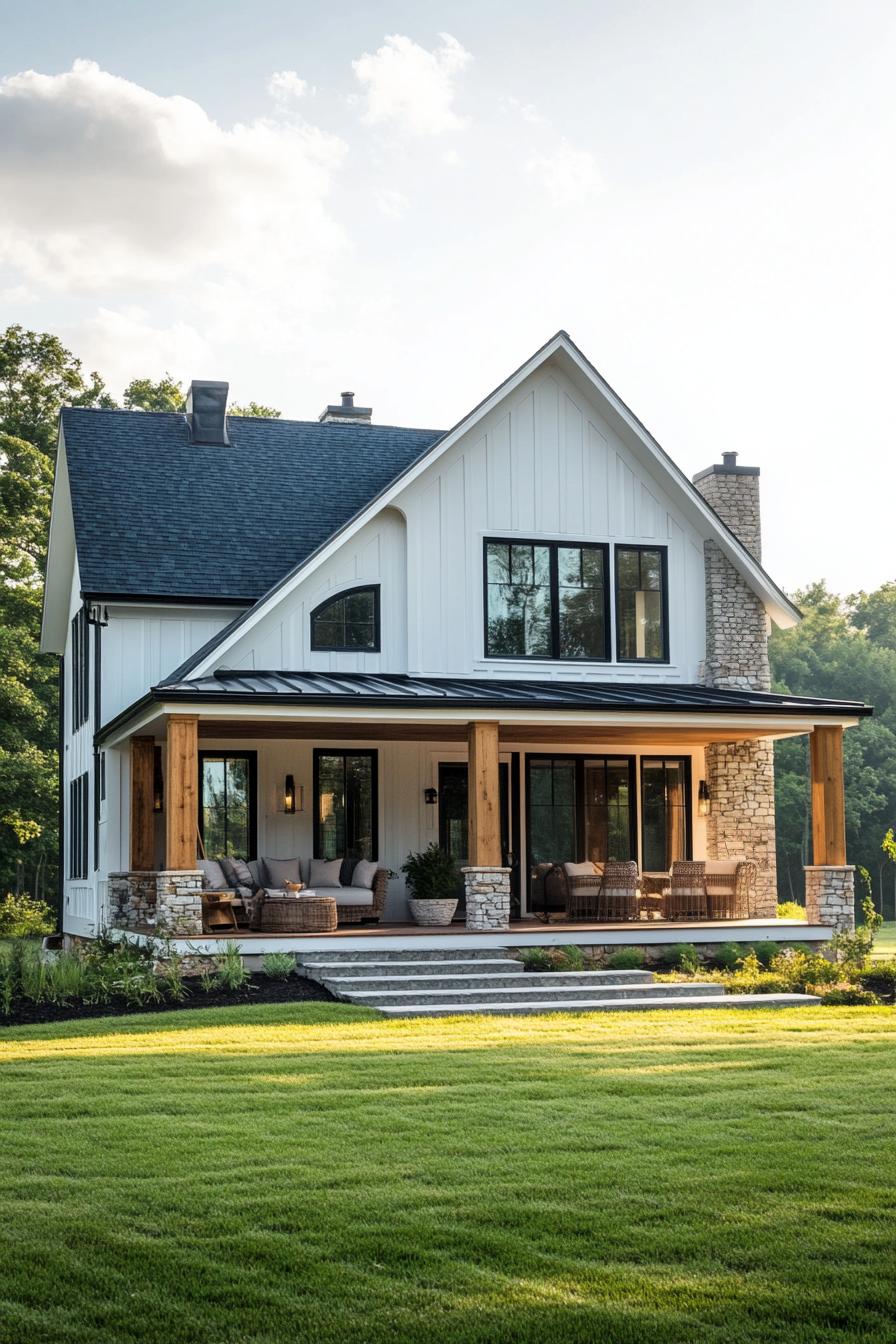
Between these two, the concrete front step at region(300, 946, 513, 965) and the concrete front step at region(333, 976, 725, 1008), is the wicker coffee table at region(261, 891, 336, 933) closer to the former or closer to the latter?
the concrete front step at region(300, 946, 513, 965)

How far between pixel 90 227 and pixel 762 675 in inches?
482

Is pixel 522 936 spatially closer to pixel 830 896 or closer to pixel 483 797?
pixel 483 797

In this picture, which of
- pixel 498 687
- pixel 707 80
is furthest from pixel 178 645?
pixel 707 80

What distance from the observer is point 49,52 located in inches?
641

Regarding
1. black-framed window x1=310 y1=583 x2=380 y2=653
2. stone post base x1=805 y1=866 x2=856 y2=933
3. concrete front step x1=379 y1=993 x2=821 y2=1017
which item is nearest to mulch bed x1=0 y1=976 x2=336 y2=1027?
concrete front step x1=379 y1=993 x2=821 y2=1017

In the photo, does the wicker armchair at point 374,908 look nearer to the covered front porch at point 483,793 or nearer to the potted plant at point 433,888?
the covered front porch at point 483,793

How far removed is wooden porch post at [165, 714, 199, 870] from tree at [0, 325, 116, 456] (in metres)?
23.8

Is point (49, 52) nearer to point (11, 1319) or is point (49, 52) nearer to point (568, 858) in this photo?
point (568, 858)

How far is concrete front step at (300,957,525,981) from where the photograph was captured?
1482 centimetres

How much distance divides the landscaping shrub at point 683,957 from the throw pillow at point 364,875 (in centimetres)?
423

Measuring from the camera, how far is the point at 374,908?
18.9 m

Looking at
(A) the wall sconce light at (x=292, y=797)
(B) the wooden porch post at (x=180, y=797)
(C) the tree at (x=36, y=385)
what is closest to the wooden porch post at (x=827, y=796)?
(A) the wall sconce light at (x=292, y=797)

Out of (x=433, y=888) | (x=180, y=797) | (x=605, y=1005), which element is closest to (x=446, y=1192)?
(x=605, y=1005)

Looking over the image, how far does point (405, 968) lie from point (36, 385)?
89.8 ft
